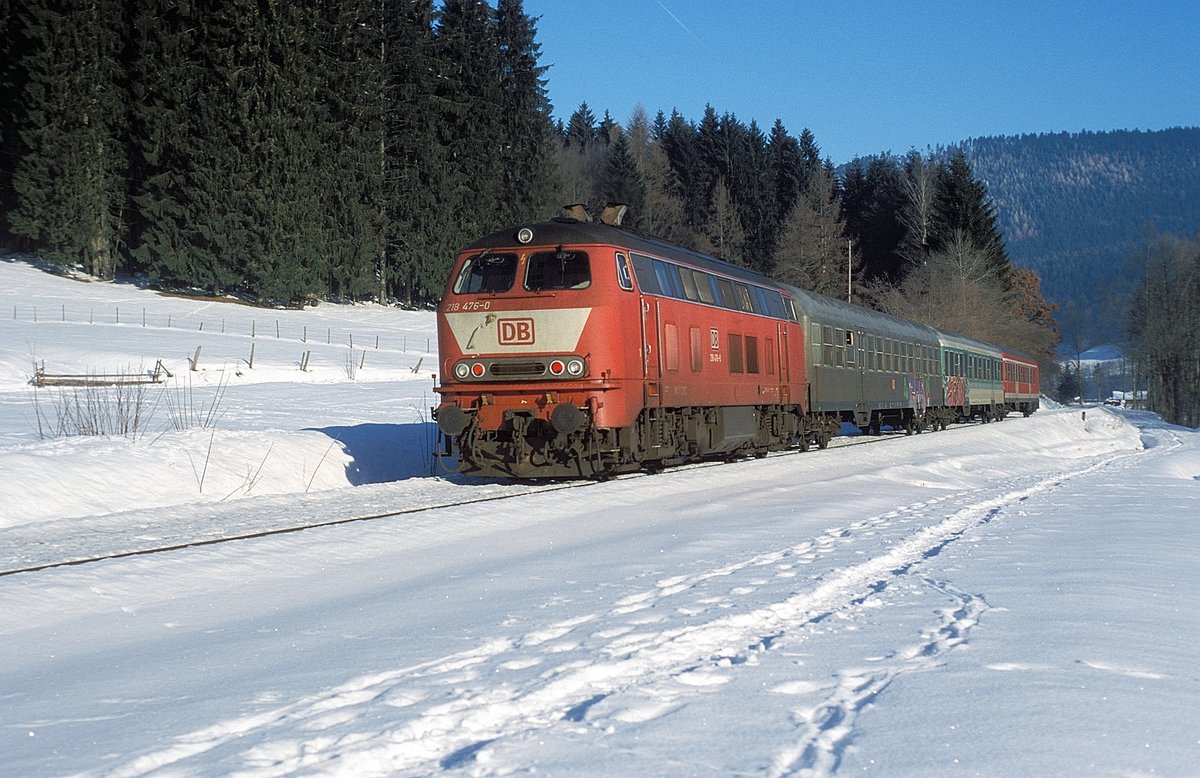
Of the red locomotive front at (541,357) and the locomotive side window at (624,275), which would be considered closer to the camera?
the red locomotive front at (541,357)

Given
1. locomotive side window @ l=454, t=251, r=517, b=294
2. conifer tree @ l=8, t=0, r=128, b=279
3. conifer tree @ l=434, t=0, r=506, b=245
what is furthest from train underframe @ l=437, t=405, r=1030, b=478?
conifer tree @ l=434, t=0, r=506, b=245

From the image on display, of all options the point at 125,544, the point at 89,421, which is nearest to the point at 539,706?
the point at 125,544

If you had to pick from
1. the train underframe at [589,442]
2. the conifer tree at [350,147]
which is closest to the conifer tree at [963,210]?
the conifer tree at [350,147]

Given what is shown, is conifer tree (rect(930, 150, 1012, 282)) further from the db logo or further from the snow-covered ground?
the db logo

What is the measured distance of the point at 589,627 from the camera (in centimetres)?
575

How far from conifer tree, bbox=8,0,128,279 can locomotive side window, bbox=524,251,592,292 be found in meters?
49.8

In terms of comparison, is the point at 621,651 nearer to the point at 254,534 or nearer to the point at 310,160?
the point at 254,534

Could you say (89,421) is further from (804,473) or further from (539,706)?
(539,706)

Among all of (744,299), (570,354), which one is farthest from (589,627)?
(744,299)

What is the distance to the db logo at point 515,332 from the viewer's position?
14547 millimetres

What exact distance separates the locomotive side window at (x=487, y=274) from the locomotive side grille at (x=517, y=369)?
1.05 m

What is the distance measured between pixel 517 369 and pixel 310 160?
4711 cm

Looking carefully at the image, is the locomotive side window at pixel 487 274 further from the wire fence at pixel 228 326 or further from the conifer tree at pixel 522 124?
the conifer tree at pixel 522 124

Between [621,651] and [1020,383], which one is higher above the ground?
[1020,383]
